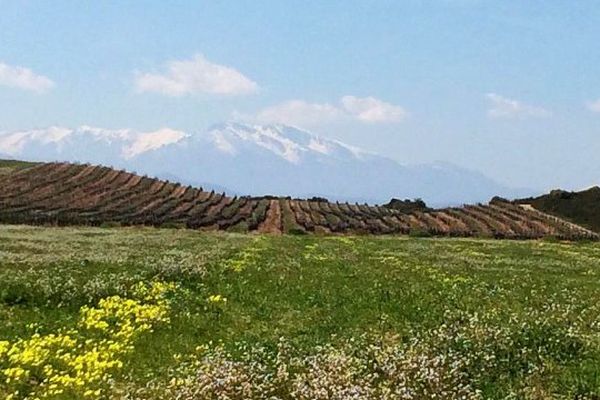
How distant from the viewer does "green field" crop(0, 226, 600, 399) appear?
13.5 m

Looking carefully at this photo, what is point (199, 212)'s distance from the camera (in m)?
130

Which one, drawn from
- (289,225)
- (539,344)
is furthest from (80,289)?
(289,225)

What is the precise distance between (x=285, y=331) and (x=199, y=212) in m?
111

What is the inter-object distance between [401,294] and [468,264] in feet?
54.0

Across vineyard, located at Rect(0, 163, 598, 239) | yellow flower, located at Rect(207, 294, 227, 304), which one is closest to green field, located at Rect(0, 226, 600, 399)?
yellow flower, located at Rect(207, 294, 227, 304)

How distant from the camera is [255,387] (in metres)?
13.2

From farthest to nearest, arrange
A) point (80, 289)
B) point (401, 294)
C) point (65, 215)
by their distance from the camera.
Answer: point (65, 215), point (401, 294), point (80, 289)

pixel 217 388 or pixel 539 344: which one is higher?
pixel 539 344

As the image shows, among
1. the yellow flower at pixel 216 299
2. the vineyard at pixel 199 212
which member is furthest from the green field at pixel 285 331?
the vineyard at pixel 199 212

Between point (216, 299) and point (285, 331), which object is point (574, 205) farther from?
point (285, 331)

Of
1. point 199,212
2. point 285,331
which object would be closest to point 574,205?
point 199,212

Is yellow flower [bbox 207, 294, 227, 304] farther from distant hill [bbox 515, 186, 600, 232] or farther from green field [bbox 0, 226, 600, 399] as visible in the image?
distant hill [bbox 515, 186, 600, 232]

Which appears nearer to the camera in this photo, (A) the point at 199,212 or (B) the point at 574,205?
(A) the point at 199,212

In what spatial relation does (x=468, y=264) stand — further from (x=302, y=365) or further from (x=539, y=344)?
(x=302, y=365)
